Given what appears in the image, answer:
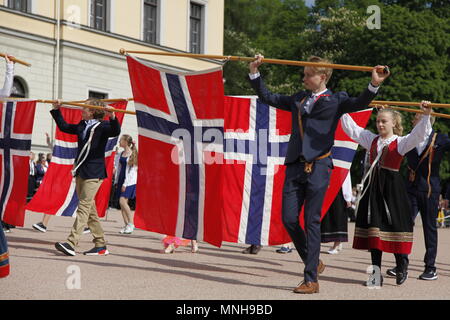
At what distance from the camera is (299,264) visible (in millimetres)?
9297

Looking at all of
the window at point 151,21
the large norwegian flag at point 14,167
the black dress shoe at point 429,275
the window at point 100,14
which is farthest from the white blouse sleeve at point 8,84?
the window at point 151,21

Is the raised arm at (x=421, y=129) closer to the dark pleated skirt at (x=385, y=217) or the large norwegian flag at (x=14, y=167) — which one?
the dark pleated skirt at (x=385, y=217)

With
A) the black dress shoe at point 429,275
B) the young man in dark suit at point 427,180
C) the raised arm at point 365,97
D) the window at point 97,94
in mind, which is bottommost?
the black dress shoe at point 429,275

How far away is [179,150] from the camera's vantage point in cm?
780

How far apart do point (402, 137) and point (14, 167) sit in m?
5.00

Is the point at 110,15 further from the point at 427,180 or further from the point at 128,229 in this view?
the point at 427,180

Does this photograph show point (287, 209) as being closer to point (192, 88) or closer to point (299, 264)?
point (192, 88)

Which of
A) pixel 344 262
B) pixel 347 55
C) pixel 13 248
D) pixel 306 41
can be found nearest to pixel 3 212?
pixel 13 248

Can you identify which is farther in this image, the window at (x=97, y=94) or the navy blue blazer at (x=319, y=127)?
the window at (x=97, y=94)

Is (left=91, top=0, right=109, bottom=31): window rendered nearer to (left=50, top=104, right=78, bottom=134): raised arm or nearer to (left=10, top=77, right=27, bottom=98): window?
(left=10, top=77, right=27, bottom=98): window

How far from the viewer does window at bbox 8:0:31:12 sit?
2644 cm

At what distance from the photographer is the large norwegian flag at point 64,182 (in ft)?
38.8

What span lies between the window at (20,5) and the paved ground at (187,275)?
1692 centimetres

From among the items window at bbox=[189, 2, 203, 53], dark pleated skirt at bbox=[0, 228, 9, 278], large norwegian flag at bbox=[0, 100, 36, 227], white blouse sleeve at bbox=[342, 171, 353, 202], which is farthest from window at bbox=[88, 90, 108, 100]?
dark pleated skirt at bbox=[0, 228, 9, 278]
